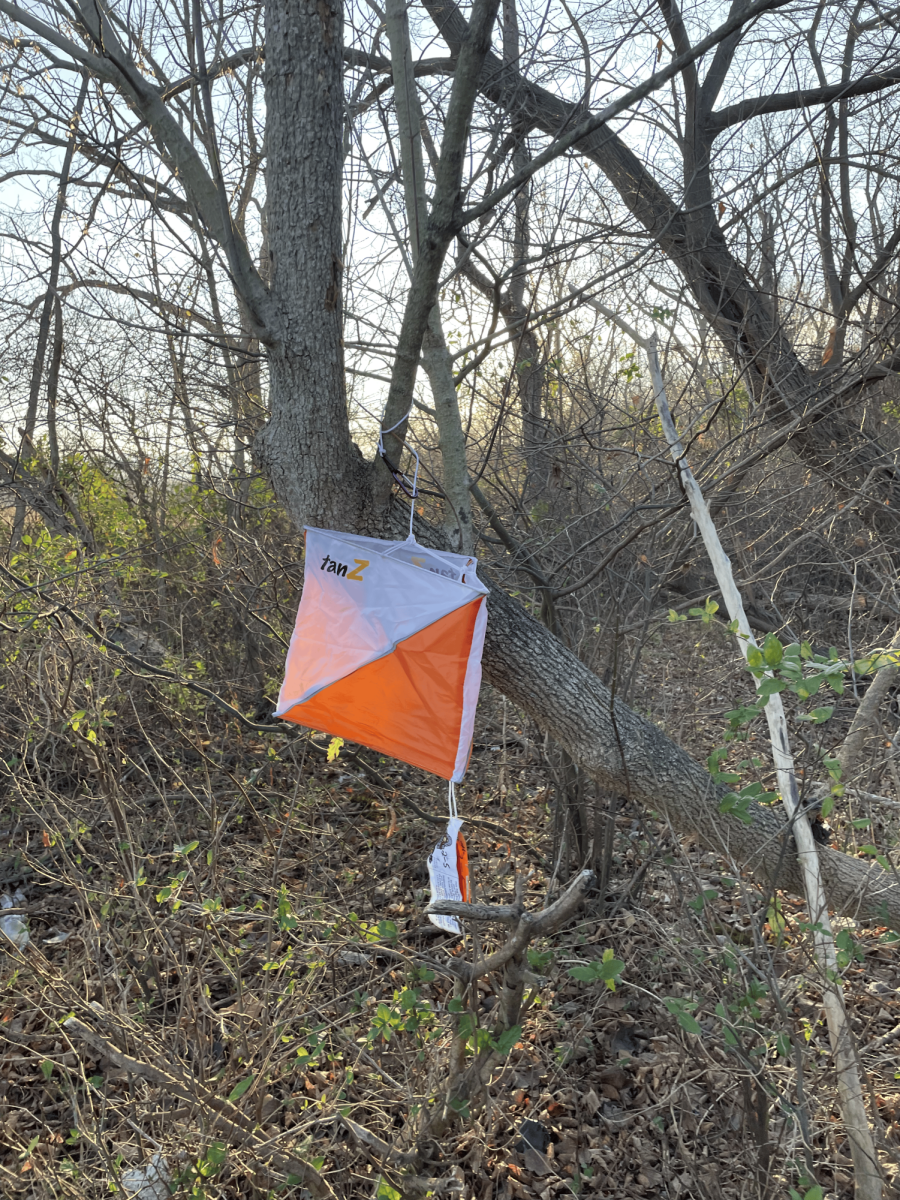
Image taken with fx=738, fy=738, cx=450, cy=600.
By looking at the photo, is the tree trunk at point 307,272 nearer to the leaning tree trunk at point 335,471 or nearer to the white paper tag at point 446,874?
the leaning tree trunk at point 335,471

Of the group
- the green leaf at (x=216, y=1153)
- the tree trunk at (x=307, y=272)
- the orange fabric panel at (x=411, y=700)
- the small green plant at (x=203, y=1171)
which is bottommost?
the small green plant at (x=203, y=1171)

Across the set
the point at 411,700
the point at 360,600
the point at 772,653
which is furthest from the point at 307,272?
the point at 772,653

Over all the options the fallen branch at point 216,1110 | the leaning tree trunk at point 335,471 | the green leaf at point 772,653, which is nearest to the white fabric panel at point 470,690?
the leaning tree trunk at point 335,471

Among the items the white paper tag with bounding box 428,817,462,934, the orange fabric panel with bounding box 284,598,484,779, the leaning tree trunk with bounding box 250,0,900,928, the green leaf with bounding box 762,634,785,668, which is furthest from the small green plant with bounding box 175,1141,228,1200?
the green leaf with bounding box 762,634,785,668

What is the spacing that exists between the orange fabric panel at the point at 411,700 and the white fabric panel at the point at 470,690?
0.6 inches

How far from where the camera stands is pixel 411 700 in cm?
240

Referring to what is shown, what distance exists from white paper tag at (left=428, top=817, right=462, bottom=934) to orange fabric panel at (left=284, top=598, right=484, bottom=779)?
24 centimetres

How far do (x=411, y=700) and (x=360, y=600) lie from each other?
0.37 meters

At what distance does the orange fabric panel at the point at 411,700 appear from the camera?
7.72ft

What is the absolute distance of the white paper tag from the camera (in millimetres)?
2123

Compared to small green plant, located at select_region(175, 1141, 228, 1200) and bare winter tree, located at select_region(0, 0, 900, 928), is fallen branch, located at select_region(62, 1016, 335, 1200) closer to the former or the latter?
small green plant, located at select_region(175, 1141, 228, 1200)

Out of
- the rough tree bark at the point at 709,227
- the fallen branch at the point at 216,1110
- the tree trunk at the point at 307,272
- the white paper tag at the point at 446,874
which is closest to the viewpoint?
the fallen branch at the point at 216,1110

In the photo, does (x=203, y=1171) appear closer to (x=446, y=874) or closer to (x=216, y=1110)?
(x=216, y=1110)

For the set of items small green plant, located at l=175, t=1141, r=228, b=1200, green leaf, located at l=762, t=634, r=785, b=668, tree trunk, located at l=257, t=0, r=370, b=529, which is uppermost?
tree trunk, located at l=257, t=0, r=370, b=529
